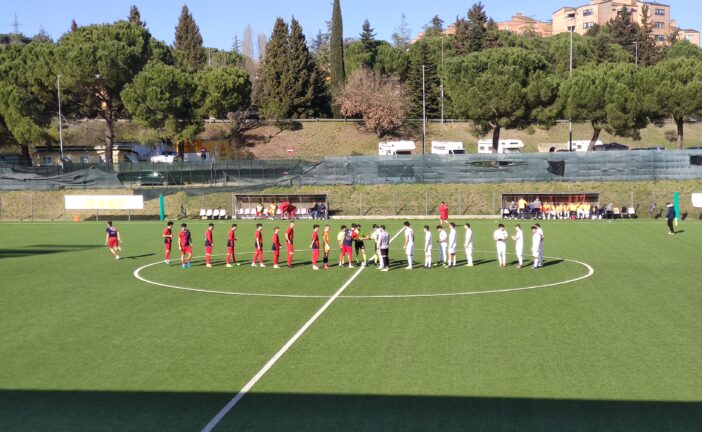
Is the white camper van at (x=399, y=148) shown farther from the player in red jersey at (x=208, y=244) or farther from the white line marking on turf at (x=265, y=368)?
the white line marking on turf at (x=265, y=368)

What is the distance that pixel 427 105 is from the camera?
102688mm

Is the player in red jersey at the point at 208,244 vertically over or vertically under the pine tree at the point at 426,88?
under

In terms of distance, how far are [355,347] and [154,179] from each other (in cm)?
4994

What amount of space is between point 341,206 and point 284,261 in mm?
27075

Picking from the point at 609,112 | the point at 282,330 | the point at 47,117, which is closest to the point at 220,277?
the point at 282,330

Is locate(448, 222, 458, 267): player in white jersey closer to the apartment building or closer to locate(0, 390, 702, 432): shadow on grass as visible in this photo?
locate(0, 390, 702, 432): shadow on grass

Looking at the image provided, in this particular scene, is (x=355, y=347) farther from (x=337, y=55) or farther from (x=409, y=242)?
(x=337, y=55)

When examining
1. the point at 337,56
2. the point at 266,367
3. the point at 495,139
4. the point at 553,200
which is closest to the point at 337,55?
the point at 337,56

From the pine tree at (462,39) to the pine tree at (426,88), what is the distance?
17736 mm

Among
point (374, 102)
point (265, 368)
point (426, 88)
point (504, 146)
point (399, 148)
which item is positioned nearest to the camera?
point (265, 368)

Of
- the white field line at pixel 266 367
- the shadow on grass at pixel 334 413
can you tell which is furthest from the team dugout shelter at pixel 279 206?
the shadow on grass at pixel 334 413

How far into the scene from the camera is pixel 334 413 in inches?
483

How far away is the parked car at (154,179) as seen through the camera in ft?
206

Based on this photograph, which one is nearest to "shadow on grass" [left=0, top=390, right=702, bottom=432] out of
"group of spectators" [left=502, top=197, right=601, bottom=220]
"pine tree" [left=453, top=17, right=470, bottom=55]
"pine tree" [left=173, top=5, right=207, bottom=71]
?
"group of spectators" [left=502, top=197, right=601, bottom=220]
